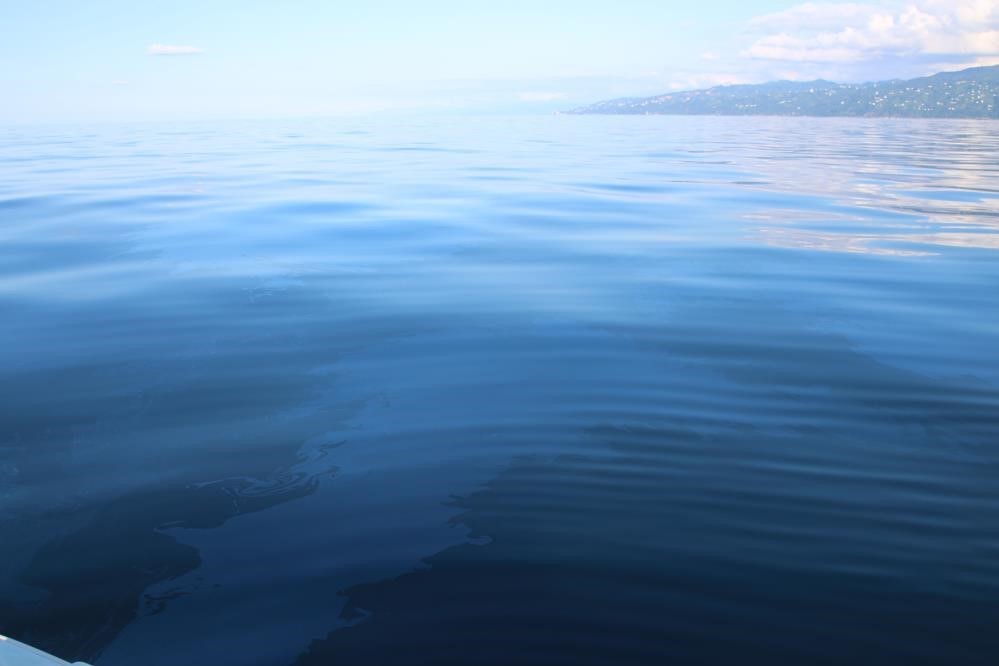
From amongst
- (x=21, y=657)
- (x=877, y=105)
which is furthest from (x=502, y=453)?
(x=877, y=105)

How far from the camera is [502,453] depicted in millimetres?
4684

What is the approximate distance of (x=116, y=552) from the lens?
3.69m

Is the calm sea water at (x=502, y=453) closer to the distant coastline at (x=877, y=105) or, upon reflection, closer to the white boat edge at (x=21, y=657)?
the white boat edge at (x=21, y=657)

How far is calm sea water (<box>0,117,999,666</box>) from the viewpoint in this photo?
125 inches

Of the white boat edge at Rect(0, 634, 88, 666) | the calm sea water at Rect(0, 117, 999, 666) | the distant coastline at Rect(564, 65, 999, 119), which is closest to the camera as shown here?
the white boat edge at Rect(0, 634, 88, 666)

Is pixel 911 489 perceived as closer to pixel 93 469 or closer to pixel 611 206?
pixel 93 469

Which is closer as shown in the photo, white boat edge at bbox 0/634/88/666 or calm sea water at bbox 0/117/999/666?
white boat edge at bbox 0/634/88/666

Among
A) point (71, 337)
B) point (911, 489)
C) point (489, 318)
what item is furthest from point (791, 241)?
point (71, 337)

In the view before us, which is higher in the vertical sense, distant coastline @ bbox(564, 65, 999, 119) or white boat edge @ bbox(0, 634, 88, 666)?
distant coastline @ bbox(564, 65, 999, 119)

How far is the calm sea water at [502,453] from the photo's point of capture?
317 centimetres

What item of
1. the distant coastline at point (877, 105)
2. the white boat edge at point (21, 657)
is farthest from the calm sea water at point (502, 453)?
the distant coastline at point (877, 105)

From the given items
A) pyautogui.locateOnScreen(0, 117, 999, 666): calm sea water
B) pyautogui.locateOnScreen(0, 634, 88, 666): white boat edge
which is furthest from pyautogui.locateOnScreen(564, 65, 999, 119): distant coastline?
pyautogui.locateOnScreen(0, 634, 88, 666): white boat edge

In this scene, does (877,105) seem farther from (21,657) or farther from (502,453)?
(21,657)

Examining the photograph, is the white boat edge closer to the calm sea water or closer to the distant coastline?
the calm sea water
